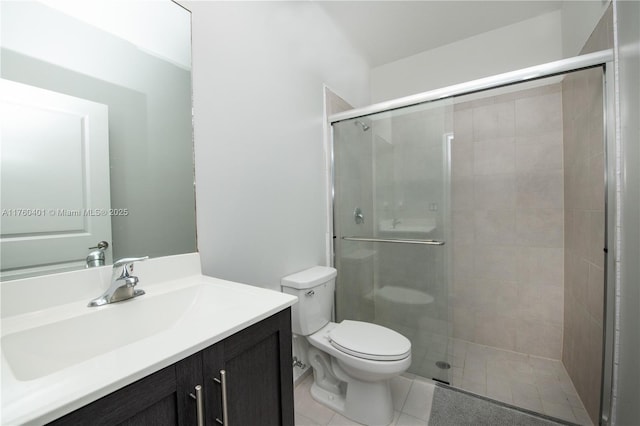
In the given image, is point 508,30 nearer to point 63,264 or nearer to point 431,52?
point 431,52

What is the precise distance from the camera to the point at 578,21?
165cm

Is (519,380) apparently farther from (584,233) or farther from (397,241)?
(397,241)

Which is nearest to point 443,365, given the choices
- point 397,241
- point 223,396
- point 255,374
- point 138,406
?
point 397,241

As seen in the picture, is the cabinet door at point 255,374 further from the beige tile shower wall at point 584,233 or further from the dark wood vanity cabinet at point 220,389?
the beige tile shower wall at point 584,233

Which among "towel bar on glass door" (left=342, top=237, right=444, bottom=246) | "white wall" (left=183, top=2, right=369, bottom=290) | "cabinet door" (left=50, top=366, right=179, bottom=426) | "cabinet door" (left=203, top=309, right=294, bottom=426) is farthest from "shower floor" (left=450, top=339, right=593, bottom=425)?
"cabinet door" (left=50, top=366, right=179, bottom=426)

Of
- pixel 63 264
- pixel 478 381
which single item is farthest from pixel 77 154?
pixel 478 381

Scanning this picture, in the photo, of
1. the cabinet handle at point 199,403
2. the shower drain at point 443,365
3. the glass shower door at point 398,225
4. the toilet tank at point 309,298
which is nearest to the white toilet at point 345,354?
the toilet tank at point 309,298

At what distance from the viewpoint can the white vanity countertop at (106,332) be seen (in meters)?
0.42

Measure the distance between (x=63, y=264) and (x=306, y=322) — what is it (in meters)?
1.06

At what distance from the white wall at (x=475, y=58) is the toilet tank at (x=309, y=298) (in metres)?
1.99

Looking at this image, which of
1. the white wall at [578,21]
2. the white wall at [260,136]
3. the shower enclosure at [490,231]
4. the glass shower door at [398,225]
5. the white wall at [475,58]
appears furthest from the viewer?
the white wall at [475,58]

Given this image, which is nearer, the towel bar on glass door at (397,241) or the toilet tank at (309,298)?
the toilet tank at (309,298)

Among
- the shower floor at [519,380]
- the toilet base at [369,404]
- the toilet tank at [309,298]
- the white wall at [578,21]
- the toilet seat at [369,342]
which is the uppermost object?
the white wall at [578,21]

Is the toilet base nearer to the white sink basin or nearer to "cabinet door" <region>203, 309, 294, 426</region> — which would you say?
"cabinet door" <region>203, 309, 294, 426</region>
